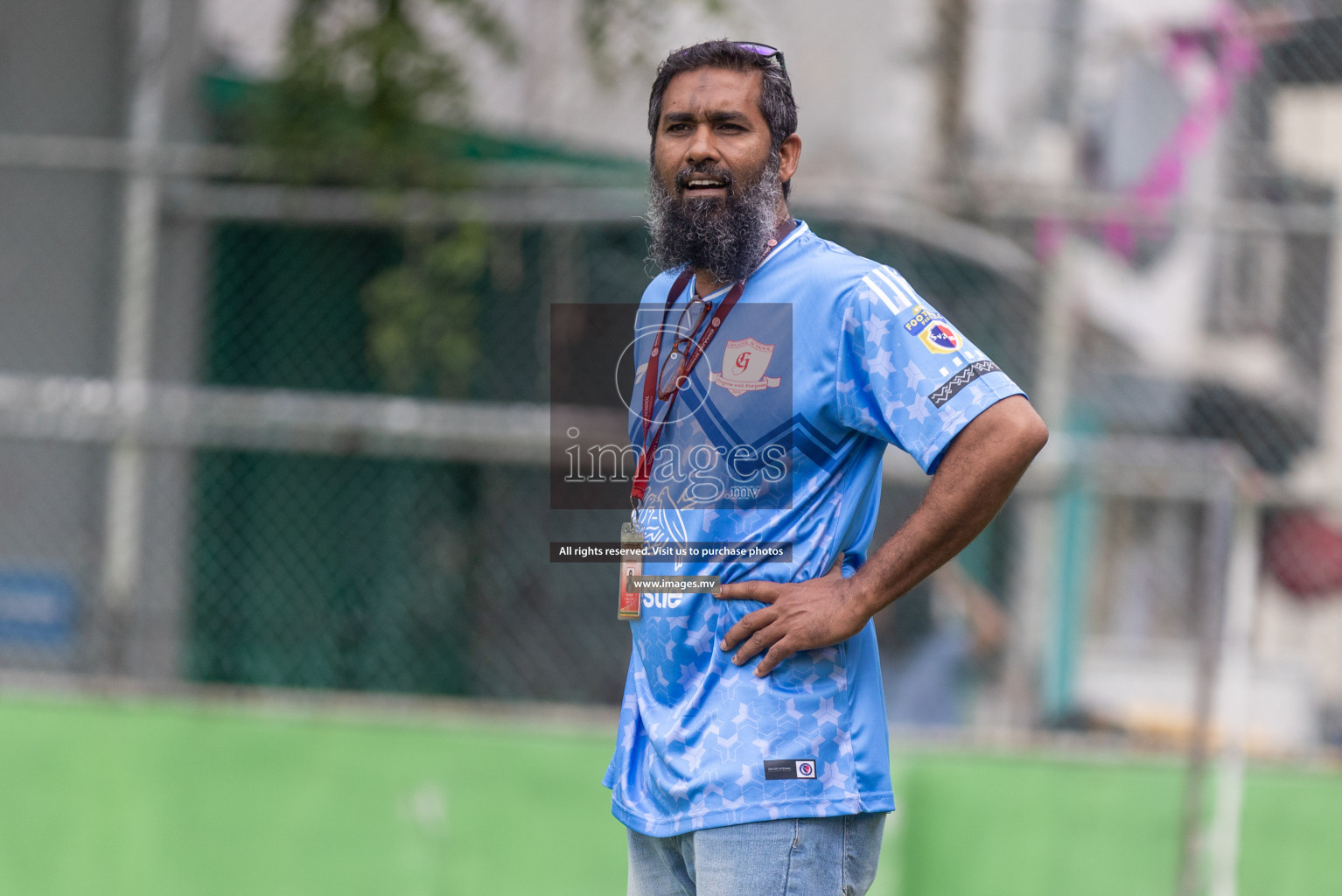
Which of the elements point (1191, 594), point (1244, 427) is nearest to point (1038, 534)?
point (1191, 594)

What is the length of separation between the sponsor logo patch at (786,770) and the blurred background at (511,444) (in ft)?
9.54

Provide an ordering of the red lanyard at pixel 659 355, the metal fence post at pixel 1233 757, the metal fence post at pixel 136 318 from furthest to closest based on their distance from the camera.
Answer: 1. the metal fence post at pixel 136 318
2. the metal fence post at pixel 1233 757
3. the red lanyard at pixel 659 355

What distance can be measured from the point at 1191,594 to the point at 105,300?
5991 mm

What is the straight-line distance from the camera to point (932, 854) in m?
4.95

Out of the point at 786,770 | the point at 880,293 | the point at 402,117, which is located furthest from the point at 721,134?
the point at 402,117

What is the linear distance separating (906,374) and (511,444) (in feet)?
13.1

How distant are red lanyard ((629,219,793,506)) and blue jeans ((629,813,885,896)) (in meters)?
0.61

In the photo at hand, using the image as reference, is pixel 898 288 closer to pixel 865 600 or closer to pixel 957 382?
pixel 957 382

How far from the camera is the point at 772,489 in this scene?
2.26 metres

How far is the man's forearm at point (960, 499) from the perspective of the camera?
6.89 ft

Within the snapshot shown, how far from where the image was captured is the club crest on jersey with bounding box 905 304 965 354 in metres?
2.17

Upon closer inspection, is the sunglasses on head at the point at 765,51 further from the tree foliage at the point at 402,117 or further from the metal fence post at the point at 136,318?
the tree foliage at the point at 402,117

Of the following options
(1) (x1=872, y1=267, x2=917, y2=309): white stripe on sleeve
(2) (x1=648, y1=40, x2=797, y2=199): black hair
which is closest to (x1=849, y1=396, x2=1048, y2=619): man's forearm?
(1) (x1=872, y1=267, x2=917, y2=309): white stripe on sleeve

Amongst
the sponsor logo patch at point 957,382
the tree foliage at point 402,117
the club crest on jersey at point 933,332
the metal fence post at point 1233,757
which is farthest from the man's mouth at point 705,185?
the tree foliage at point 402,117
